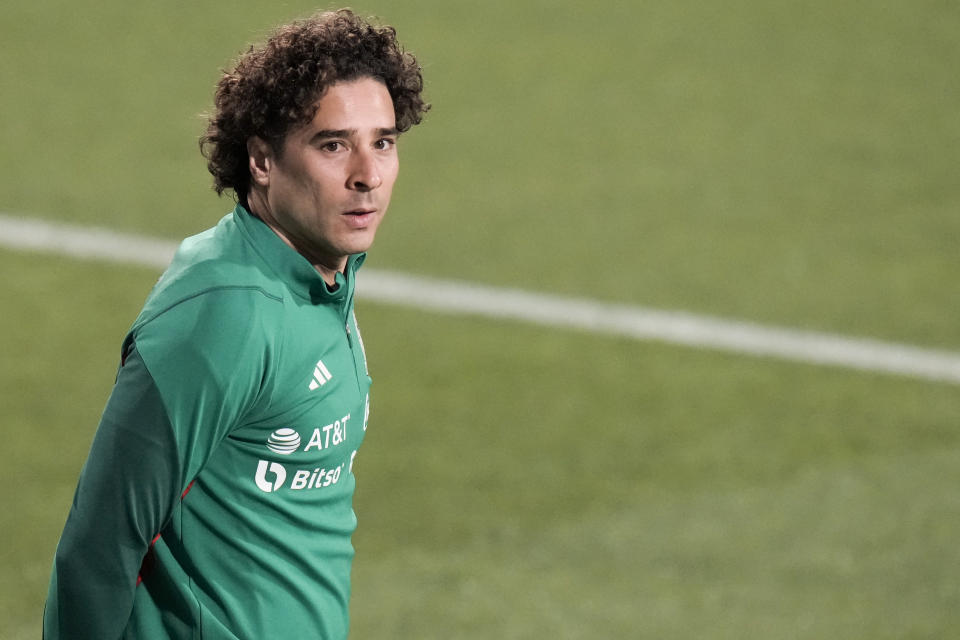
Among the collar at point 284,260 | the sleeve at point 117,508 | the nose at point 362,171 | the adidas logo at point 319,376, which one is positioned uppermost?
the nose at point 362,171

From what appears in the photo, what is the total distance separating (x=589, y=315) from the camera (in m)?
7.34

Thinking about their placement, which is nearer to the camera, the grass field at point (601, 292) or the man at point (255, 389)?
the man at point (255, 389)

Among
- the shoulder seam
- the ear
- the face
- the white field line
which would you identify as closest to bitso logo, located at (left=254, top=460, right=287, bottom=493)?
the shoulder seam

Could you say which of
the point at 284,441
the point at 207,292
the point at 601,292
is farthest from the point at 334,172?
the point at 601,292

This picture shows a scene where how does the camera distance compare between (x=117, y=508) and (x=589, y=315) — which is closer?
(x=117, y=508)

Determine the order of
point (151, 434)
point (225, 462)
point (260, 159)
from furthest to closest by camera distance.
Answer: point (260, 159) → point (225, 462) → point (151, 434)

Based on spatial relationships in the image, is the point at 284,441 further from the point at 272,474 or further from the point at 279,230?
the point at 279,230

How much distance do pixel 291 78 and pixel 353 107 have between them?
120 mm

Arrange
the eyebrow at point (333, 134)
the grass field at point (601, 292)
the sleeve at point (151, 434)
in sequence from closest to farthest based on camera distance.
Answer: the sleeve at point (151, 434) → the eyebrow at point (333, 134) → the grass field at point (601, 292)

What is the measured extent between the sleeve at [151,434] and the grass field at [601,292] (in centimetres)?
247

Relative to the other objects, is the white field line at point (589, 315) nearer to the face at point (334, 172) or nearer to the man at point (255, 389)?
the man at point (255, 389)

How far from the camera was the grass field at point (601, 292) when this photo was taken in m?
5.46

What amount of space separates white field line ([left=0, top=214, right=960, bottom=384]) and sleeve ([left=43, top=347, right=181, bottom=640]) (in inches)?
183

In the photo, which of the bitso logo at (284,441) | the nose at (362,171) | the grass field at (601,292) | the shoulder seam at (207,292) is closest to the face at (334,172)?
the nose at (362,171)
